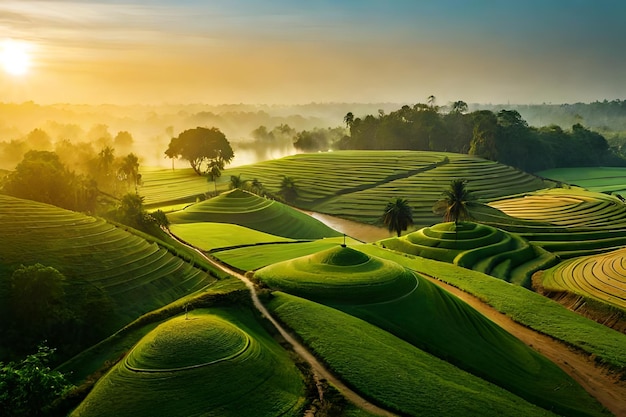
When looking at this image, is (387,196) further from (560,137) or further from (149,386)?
(560,137)

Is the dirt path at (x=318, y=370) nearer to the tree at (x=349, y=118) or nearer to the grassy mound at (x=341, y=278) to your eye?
the grassy mound at (x=341, y=278)

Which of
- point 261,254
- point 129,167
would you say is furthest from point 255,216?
point 129,167

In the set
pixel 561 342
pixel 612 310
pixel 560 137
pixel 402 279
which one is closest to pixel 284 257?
pixel 402 279

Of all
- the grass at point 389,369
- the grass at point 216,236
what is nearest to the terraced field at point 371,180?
the grass at point 216,236

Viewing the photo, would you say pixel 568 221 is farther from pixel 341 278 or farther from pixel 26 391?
pixel 26 391

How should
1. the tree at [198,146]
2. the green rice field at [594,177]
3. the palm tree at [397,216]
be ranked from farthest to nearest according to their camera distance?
1. the tree at [198,146]
2. the green rice field at [594,177]
3. the palm tree at [397,216]

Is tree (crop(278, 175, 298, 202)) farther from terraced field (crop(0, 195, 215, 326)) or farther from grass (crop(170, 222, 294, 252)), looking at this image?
terraced field (crop(0, 195, 215, 326))
